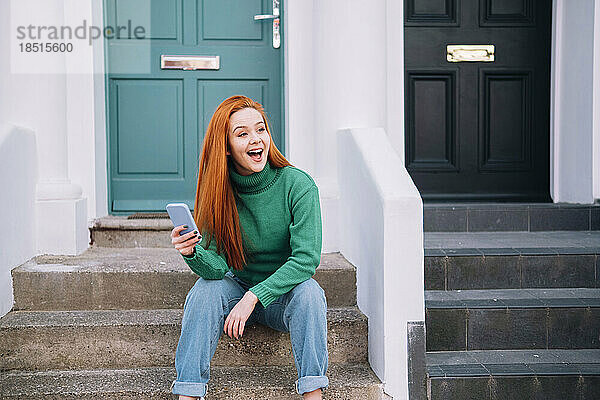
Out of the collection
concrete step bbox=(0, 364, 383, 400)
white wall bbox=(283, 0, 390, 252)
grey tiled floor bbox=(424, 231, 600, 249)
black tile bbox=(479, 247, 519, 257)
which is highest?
white wall bbox=(283, 0, 390, 252)

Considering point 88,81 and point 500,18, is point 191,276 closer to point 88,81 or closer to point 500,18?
point 88,81

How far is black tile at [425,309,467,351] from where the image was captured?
2.96 m

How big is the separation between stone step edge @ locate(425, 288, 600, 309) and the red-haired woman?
0.77 meters

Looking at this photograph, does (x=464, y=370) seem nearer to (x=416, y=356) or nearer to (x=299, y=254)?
(x=416, y=356)

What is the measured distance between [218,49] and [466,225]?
1757 millimetres

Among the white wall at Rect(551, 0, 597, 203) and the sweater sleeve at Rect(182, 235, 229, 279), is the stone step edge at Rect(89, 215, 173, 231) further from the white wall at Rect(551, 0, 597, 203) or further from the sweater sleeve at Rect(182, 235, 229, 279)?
the white wall at Rect(551, 0, 597, 203)

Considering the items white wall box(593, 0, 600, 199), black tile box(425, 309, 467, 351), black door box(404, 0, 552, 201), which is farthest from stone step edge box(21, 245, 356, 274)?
white wall box(593, 0, 600, 199)

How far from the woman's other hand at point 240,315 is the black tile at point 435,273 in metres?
1.12

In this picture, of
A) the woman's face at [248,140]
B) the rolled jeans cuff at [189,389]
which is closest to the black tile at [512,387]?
the rolled jeans cuff at [189,389]

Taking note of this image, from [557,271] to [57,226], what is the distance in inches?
96.0

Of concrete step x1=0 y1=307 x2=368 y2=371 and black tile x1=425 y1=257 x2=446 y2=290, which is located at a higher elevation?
black tile x1=425 y1=257 x2=446 y2=290

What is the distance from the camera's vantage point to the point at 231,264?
2.60 meters

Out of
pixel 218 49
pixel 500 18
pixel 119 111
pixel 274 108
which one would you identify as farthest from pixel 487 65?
pixel 119 111

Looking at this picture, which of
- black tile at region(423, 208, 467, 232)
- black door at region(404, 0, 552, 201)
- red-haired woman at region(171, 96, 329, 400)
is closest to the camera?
red-haired woman at region(171, 96, 329, 400)
